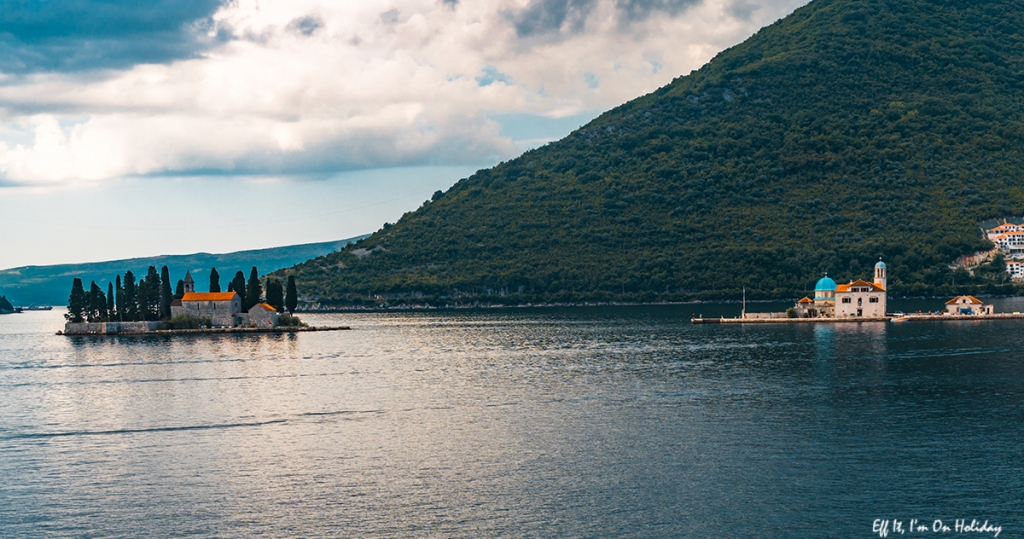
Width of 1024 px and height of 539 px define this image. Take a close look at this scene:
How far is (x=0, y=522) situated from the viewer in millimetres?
44031

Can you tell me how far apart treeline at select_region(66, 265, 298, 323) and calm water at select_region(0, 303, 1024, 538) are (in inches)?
2192

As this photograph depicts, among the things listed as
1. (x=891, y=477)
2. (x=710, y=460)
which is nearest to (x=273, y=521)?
(x=710, y=460)

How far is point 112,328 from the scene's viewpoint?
158750mm

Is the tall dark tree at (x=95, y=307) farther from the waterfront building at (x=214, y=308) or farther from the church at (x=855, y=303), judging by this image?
the church at (x=855, y=303)

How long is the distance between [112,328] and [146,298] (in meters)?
6.68

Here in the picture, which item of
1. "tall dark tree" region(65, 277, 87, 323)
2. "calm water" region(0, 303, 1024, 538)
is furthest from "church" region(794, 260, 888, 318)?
"tall dark tree" region(65, 277, 87, 323)

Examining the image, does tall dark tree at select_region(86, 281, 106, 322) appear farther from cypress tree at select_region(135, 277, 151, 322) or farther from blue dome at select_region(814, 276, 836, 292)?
blue dome at select_region(814, 276, 836, 292)

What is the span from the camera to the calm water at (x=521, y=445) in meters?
43.5

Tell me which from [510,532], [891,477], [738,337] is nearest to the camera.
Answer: [510,532]

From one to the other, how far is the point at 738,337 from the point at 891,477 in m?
84.6

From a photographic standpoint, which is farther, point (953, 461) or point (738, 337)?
point (738, 337)

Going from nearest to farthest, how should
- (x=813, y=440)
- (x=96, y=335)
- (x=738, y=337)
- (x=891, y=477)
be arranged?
(x=891, y=477) → (x=813, y=440) → (x=738, y=337) → (x=96, y=335)

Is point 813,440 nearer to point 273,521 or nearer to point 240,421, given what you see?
point 273,521

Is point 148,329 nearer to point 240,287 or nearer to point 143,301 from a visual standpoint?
point 143,301
